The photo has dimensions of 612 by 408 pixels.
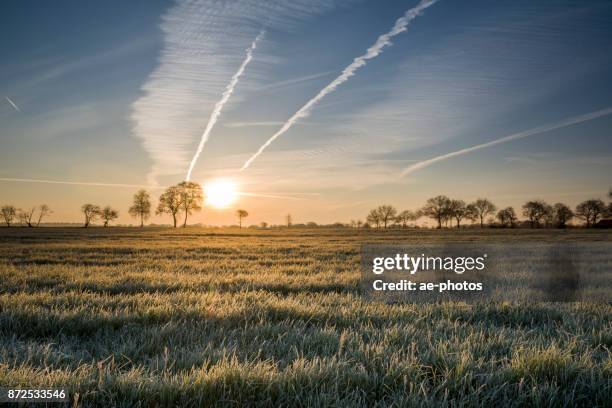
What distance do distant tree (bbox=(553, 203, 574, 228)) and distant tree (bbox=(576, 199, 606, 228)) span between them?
2860 mm

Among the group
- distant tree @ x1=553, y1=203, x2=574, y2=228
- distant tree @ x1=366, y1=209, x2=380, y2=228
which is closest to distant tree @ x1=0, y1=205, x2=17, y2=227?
distant tree @ x1=366, y1=209, x2=380, y2=228

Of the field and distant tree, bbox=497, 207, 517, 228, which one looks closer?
the field

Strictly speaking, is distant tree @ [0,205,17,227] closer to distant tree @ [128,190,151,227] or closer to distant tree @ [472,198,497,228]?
distant tree @ [128,190,151,227]

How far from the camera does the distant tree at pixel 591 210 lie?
127000 millimetres

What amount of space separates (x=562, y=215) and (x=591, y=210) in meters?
9.09

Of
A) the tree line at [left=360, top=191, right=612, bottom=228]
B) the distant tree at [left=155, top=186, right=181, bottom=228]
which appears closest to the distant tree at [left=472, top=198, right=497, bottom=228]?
the tree line at [left=360, top=191, right=612, bottom=228]

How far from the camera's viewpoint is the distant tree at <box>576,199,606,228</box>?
127 m

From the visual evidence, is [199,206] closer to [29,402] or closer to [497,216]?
[497,216]

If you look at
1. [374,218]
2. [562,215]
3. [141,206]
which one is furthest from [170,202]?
[562,215]

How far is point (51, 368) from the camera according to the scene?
324cm

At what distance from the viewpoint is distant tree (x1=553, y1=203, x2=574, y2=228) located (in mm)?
130000

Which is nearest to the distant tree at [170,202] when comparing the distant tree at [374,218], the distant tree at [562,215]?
the distant tree at [374,218]

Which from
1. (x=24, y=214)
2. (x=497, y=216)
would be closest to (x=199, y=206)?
(x=24, y=214)

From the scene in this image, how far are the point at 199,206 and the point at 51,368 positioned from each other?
123794 millimetres
